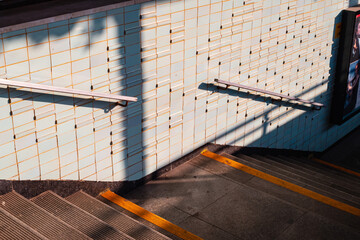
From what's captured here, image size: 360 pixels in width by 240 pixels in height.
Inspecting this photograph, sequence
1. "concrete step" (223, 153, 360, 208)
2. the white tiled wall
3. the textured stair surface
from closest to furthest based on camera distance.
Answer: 1. the white tiled wall
2. "concrete step" (223, 153, 360, 208)
3. the textured stair surface

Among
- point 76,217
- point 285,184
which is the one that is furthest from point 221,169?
point 76,217

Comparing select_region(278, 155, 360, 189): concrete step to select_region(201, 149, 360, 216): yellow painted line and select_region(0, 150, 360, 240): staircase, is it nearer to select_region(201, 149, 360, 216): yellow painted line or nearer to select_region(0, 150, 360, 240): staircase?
select_region(0, 150, 360, 240): staircase

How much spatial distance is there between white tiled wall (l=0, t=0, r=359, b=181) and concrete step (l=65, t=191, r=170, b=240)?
0.29 metres

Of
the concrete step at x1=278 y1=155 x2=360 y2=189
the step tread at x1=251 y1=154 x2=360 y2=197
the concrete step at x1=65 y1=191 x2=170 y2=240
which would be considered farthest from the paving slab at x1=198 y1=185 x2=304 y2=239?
the concrete step at x1=278 y1=155 x2=360 y2=189

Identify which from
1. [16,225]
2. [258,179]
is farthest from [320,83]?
[16,225]

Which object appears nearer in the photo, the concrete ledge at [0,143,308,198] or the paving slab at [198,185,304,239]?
the concrete ledge at [0,143,308,198]

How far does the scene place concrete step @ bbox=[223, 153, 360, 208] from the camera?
6.55 m

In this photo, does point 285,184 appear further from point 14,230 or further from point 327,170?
point 14,230

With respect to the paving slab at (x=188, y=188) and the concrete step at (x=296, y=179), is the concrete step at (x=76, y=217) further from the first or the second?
the concrete step at (x=296, y=179)

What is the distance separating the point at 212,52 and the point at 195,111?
826 mm

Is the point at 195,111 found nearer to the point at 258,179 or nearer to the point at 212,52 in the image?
the point at 212,52

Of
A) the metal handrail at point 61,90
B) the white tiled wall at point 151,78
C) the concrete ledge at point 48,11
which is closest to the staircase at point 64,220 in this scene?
the white tiled wall at point 151,78

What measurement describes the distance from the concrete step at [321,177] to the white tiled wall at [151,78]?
337mm

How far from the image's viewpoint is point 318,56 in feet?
28.9
